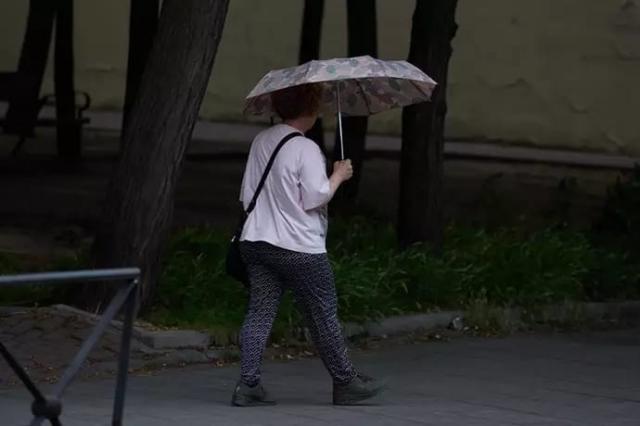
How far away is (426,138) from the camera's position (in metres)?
11.6

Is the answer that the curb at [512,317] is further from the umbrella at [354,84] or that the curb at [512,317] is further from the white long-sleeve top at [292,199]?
the white long-sleeve top at [292,199]

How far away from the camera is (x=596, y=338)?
10906 millimetres

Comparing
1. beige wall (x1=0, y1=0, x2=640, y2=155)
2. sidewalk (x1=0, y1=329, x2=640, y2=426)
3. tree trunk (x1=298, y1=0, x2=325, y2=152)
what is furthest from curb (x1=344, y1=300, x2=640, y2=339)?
beige wall (x1=0, y1=0, x2=640, y2=155)

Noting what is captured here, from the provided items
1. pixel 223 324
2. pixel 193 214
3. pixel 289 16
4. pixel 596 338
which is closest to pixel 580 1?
pixel 289 16

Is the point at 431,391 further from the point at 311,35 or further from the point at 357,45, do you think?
the point at 311,35

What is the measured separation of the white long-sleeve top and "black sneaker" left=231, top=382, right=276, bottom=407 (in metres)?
0.82

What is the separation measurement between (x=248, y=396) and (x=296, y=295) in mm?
608

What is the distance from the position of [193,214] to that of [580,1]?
8115mm

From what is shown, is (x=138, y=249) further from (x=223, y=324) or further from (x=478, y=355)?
(x=478, y=355)

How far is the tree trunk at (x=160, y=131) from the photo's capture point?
965 centimetres

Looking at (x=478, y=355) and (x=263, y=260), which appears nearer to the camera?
(x=263, y=260)

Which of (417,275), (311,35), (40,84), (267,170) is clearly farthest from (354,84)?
(40,84)

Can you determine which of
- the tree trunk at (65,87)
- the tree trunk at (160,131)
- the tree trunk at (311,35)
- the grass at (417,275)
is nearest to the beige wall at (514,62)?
the tree trunk at (65,87)

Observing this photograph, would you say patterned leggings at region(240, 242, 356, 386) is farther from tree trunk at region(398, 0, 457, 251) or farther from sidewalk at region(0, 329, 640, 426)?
tree trunk at region(398, 0, 457, 251)
